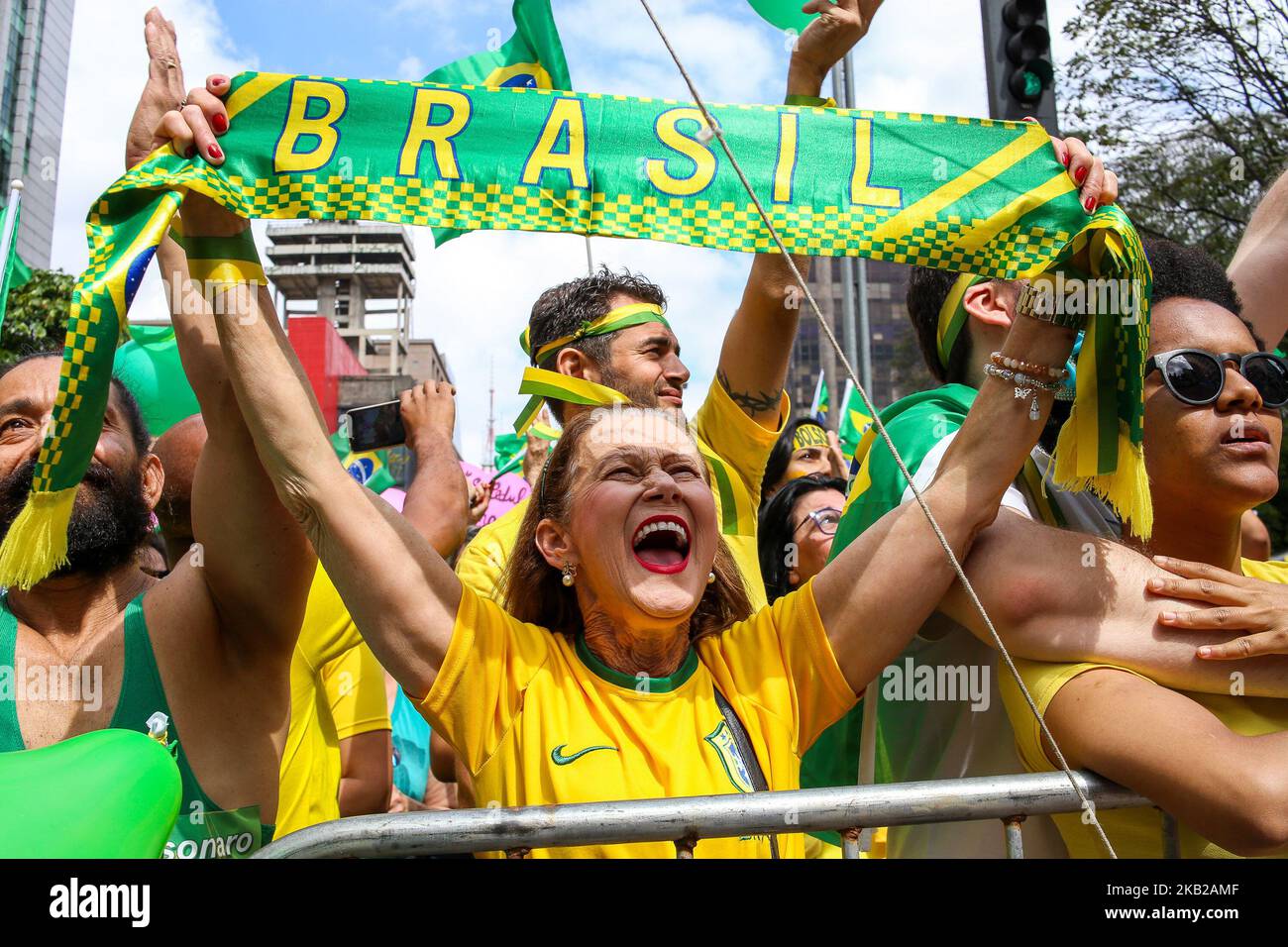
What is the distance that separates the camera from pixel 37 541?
208 cm

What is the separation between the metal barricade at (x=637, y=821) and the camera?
175 cm

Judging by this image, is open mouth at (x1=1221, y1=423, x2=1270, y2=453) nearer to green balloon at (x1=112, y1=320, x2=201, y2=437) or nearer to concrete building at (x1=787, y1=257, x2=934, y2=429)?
green balloon at (x1=112, y1=320, x2=201, y2=437)

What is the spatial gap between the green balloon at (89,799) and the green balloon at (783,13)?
248 centimetres

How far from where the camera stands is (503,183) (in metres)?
2.40

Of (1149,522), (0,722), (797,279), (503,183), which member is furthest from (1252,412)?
(0,722)

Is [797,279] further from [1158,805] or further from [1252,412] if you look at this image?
[1158,805]

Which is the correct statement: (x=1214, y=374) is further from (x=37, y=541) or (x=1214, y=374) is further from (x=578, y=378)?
(x=37, y=541)

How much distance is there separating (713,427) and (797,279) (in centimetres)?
95

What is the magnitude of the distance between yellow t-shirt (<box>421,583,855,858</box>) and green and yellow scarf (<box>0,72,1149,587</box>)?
2.30 feet

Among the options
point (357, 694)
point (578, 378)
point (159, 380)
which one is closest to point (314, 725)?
point (357, 694)

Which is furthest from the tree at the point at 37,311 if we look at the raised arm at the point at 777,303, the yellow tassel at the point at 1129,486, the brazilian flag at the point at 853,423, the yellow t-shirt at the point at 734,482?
the yellow tassel at the point at 1129,486

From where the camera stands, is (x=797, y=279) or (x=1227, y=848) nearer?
(x=1227, y=848)
